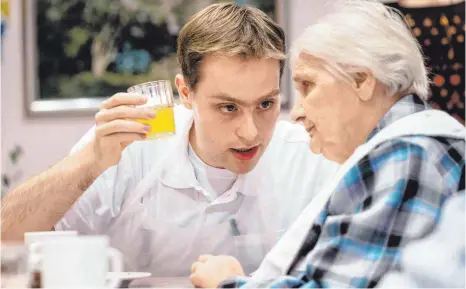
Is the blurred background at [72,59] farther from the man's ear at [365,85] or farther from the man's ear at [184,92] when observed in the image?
the man's ear at [365,85]

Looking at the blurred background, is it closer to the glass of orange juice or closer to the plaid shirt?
the glass of orange juice

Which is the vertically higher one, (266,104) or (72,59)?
(72,59)

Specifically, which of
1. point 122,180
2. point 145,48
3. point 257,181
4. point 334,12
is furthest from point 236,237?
point 145,48

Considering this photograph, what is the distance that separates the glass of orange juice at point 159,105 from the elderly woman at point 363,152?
28cm

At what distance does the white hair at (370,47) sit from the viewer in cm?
109

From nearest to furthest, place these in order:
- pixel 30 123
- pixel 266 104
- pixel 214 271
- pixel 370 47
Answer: pixel 370 47 < pixel 214 271 < pixel 266 104 < pixel 30 123

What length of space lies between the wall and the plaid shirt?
1504 millimetres

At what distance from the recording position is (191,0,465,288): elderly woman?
987 mm

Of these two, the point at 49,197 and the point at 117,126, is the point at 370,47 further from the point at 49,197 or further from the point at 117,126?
the point at 49,197

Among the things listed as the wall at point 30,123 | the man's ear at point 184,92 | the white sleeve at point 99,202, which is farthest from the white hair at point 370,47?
the wall at point 30,123

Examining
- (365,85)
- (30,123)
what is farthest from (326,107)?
(30,123)

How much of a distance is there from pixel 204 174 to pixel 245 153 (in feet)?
0.48

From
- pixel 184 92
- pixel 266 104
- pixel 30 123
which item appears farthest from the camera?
pixel 30 123

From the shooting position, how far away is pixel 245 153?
5.37 ft
